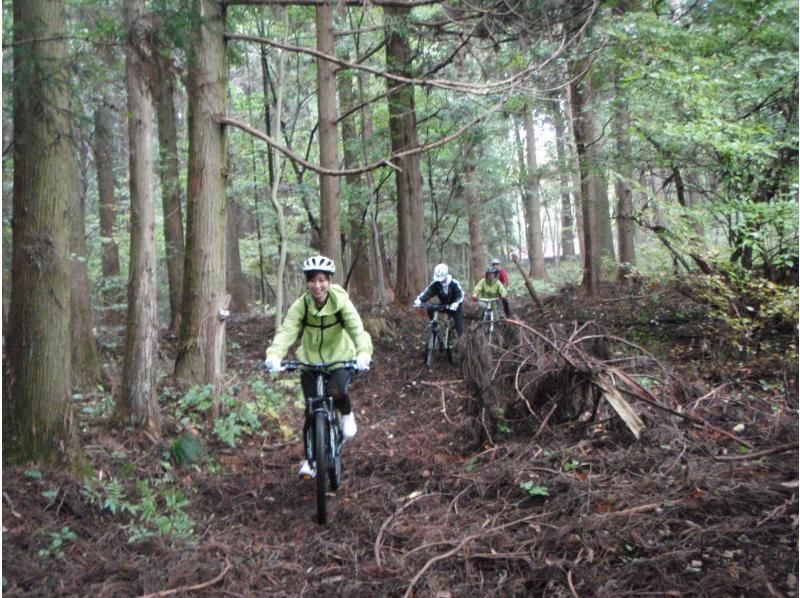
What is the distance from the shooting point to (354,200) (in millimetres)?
22172

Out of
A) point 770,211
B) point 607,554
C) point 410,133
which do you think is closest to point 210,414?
point 607,554

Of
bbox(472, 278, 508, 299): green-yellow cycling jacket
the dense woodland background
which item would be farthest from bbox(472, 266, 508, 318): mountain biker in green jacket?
the dense woodland background

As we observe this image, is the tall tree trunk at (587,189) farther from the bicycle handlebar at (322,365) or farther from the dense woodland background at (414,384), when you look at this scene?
the bicycle handlebar at (322,365)

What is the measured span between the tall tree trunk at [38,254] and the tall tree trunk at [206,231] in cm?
325

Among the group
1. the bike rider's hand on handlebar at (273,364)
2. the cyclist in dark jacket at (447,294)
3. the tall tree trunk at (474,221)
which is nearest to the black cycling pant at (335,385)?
the bike rider's hand on handlebar at (273,364)

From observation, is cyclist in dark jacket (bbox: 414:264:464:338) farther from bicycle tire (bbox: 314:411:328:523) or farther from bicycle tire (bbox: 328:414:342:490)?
bicycle tire (bbox: 314:411:328:523)

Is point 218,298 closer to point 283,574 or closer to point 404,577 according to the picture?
point 283,574

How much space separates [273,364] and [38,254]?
2.20 meters

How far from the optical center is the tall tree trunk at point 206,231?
920 cm

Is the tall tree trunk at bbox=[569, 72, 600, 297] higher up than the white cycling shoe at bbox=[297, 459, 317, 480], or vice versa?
the tall tree trunk at bbox=[569, 72, 600, 297]

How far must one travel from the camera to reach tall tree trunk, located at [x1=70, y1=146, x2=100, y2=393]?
392 inches

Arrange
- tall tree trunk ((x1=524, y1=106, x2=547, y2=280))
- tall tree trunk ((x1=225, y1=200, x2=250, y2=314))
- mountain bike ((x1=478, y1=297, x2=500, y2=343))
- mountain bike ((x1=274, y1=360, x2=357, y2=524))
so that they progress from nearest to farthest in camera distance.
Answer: mountain bike ((x1=274, y1=360, x2=357, y2=524))
mountain bike ((x1=478, y1=297, x2=500, y2=343))
tall tree trunk ((x1=225, y1=200, x2=250, y2=314))
tall tree trunk ((x1=524, y1=106, x2=547, y2=280))

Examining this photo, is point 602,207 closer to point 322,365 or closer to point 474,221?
point 474,221

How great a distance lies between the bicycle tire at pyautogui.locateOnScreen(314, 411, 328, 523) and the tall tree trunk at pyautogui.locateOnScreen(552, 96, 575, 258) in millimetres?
5672
